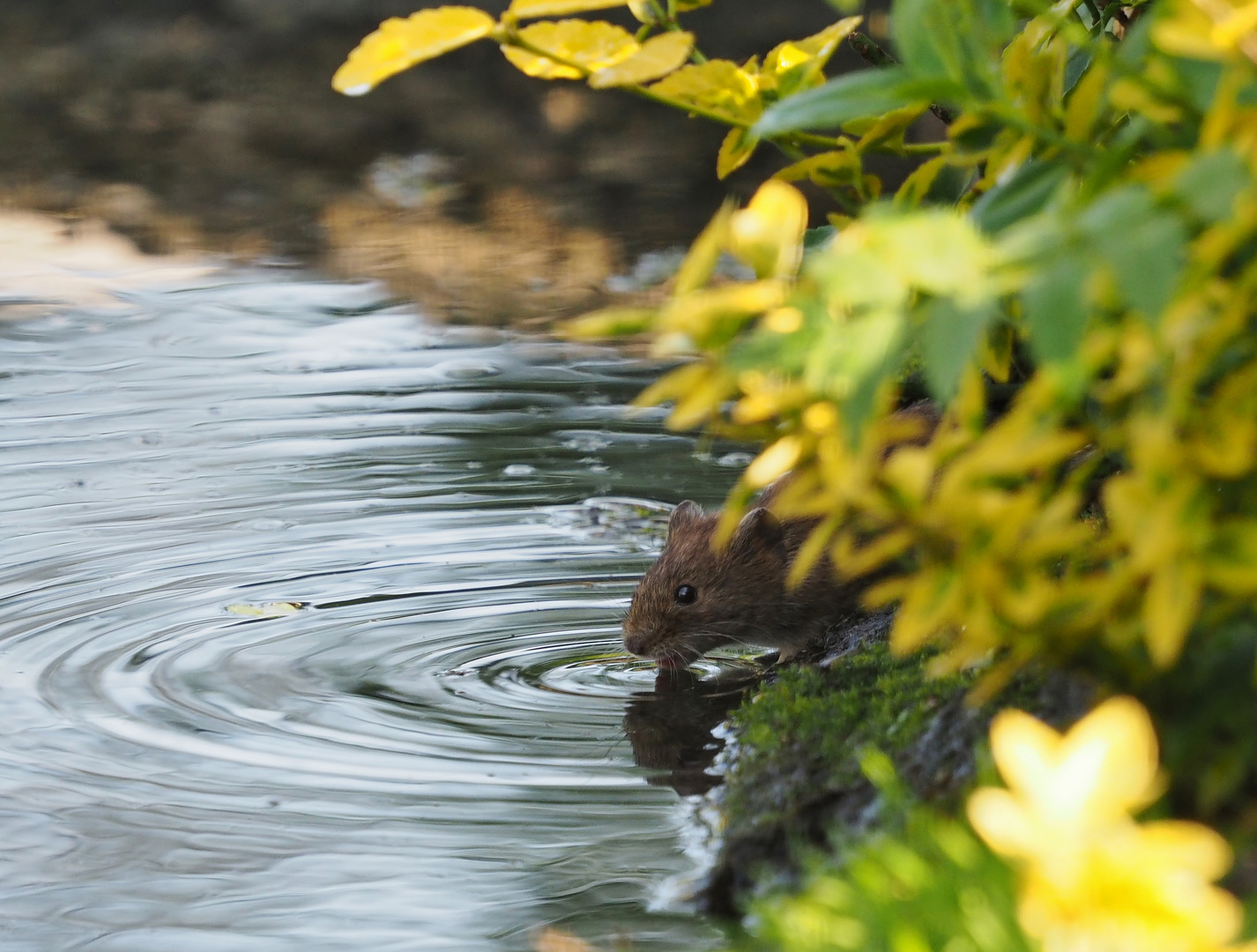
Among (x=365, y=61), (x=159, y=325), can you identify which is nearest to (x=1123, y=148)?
(x=365, y=61)

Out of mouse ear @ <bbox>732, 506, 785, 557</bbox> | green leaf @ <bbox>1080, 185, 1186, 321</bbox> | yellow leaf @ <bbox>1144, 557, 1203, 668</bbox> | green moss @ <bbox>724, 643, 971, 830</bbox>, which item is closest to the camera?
green leaf @ <bbox>1080, 185, 1186, 321</bbox>

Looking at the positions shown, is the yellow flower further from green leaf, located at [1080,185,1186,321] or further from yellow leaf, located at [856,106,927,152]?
yellow leaf, located at [856,106,927,152]

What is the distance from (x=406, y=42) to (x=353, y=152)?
1023cm

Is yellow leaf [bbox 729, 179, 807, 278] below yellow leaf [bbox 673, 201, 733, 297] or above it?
above

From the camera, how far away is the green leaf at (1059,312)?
4.64 ft

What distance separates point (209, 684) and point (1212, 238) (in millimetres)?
2681

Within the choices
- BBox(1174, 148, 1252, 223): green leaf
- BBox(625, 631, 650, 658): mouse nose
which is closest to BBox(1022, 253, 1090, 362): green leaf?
BBox(1174, 148, 1252, 223): green leaf

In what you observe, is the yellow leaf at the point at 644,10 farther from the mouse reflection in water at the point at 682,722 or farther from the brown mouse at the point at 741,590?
the brown mouse at the point at 741,590

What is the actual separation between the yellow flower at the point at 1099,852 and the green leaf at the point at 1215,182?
45 centimetres

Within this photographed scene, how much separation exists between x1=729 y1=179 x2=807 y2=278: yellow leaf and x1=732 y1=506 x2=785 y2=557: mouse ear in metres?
2.53

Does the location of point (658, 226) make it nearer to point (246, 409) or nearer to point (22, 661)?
point (246, 409)

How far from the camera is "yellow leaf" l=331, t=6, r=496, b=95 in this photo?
6.69 ft

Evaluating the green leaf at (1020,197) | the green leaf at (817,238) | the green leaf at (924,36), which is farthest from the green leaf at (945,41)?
the green leaf at (817,238)

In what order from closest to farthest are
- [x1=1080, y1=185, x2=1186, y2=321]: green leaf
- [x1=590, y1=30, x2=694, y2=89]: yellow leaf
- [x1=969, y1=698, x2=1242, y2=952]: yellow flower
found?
1. [x1=969, y1=698, x2=1242, y2=952]: yellow flower
2. [x1=1080, y1=185, x2=1186, y2=321]: green leaf
3. [x1=590, y1=30, x2=694, y2=89]: yellow leaf
